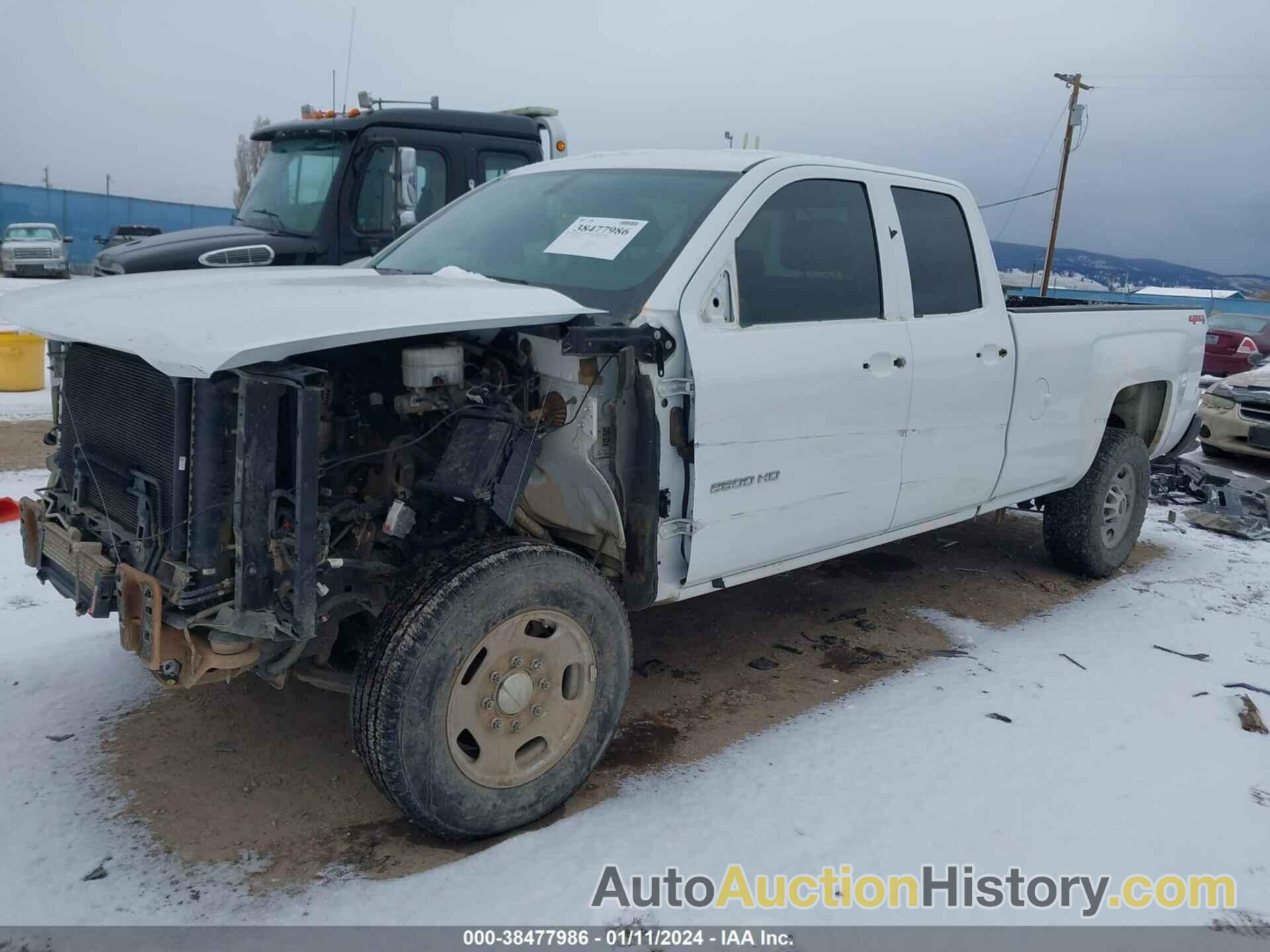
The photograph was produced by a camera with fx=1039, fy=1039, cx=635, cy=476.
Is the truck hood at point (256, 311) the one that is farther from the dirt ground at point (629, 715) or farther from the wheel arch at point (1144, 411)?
the wheel arch at point (1144, 411)

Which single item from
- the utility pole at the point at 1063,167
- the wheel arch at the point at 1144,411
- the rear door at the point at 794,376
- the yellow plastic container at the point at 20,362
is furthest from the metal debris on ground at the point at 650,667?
the utility pole at the point at 1063,167

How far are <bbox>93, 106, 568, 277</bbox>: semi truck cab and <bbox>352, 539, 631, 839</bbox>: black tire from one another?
547cm

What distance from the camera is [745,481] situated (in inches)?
141

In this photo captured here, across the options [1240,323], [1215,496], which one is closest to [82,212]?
[1240,323]

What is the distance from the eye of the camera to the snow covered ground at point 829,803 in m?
2.80

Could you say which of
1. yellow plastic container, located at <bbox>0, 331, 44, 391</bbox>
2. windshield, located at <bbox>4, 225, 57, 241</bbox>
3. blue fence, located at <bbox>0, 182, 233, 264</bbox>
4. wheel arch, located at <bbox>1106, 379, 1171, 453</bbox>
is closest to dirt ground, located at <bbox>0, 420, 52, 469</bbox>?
yellow plastic container, located at <bbox>0, 331, 44, 391</bbox>

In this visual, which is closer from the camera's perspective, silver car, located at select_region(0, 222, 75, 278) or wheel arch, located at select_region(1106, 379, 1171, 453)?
wheel arch, located at select_region(1106, 379, 1171, 453)

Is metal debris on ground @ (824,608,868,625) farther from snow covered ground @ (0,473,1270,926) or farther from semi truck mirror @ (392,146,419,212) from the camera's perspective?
semi truck mirror @ (392,146,419,212)

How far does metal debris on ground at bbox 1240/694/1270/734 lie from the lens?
404 centimetres

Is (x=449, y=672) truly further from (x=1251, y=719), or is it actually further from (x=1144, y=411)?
(x=1144, y=411)

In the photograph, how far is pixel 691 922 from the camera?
2764 millimetres

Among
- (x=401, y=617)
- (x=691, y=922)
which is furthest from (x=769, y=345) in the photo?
(x=691, y=922)

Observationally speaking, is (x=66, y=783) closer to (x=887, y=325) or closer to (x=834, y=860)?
(x=834, y=860)

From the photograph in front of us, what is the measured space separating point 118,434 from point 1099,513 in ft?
16.1
